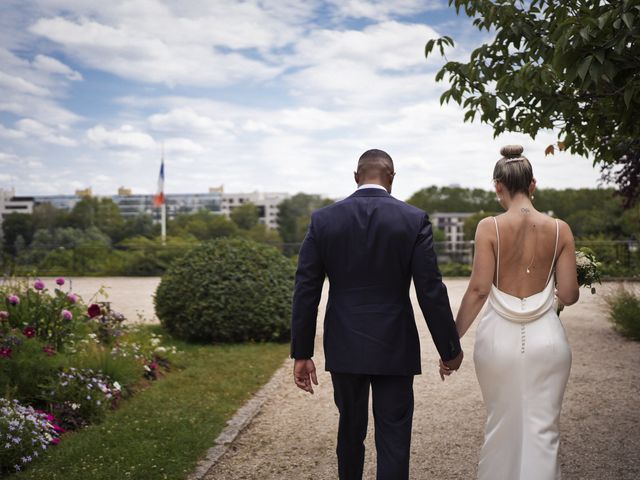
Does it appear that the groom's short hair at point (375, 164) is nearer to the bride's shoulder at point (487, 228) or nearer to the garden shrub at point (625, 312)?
the bride's shoulder at point (487, 228)

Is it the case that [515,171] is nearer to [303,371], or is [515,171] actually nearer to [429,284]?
[429,284]

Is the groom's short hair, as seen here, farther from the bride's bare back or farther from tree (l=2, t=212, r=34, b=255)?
tree (l=2, t=212, r=34, b=255)

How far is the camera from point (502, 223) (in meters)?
3.40

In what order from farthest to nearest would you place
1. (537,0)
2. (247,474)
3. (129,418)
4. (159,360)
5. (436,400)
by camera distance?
(159,360), (436,400), (129,418), (537,0), (247,474)

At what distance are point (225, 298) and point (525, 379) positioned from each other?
21.1 feet

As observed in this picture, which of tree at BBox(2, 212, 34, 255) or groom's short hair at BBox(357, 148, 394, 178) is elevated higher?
groom's short hair at BBox(357, 148, 394, 178)

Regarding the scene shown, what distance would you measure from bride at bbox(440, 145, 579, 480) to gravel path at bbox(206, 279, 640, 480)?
1.30m

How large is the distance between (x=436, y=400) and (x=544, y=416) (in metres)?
3.52

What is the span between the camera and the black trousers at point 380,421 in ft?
11.0

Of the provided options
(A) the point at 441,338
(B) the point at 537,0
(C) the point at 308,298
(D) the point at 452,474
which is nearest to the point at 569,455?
(D) the point at 452,474

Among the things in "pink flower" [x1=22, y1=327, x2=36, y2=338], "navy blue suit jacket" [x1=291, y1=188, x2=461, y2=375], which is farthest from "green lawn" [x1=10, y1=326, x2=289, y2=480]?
"navy blue suit jacket" [x1=291, y1=188, x2=461, y2=375]

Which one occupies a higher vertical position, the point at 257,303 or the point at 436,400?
the point at 257,303

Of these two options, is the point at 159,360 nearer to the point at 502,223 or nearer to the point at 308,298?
the point at 308,298

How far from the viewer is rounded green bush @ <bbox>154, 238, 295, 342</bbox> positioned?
943 centimetres
